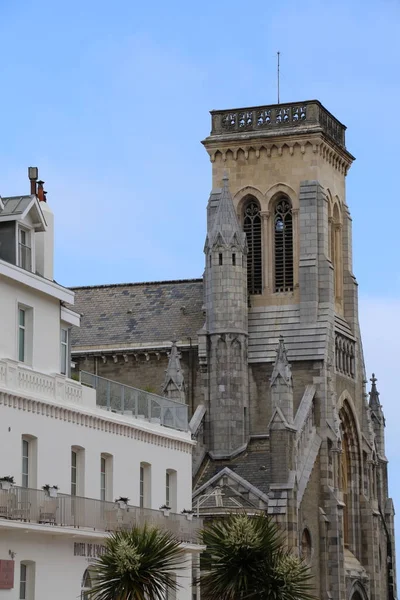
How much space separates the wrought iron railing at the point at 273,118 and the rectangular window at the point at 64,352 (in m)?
37.0

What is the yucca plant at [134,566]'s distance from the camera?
3878 cm

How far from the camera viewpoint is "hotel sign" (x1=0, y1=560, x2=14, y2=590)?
3869 cm

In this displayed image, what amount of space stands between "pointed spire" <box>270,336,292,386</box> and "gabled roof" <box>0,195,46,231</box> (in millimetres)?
30784

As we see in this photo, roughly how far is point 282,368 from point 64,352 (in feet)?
96.7

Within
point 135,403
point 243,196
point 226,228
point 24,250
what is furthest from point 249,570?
point 243,196

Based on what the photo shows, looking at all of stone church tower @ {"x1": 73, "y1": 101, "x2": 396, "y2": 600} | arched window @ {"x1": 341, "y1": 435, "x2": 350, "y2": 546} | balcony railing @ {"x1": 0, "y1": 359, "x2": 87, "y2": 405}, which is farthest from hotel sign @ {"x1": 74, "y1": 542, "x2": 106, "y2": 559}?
arched window @ {"x1": 341, "y1": 435, "x2": 350, "y2": 546}

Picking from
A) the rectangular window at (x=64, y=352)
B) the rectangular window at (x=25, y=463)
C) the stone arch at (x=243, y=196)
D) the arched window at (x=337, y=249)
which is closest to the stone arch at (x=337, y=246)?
the arched window at (x=337, y=249)

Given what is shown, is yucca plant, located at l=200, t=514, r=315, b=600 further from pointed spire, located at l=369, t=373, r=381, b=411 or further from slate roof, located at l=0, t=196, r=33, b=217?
pointed spire, located at l=369, t=373, r=381, b=411

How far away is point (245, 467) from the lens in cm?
7538

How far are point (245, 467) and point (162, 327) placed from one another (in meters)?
8.75

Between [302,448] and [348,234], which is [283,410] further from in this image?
[348,234]

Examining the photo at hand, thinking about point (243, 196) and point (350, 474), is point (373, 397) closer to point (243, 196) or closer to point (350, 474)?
point (350, 474)

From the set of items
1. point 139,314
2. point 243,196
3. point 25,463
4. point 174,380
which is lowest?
point 25,463

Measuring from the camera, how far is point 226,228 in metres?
78.4
